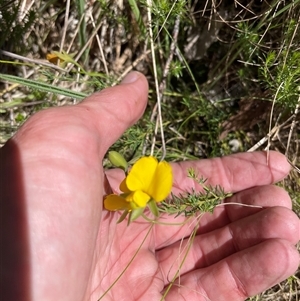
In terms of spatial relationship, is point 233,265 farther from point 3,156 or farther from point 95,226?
point 3,156

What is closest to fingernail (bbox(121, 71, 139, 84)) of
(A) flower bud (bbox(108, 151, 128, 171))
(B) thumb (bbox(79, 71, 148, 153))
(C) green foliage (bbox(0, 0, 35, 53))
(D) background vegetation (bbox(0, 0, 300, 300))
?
(B) thumb (bbox(79, 71, 148, 153))

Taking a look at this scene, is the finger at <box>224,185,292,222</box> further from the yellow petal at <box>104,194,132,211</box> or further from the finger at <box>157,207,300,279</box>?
the yellow petal at <box>104,194,132,211</box>

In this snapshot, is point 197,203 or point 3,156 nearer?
point 3,156

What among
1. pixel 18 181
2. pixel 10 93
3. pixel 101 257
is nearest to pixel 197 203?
pixel 101 257

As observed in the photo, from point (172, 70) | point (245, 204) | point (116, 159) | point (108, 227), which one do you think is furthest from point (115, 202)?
point (172, 70)

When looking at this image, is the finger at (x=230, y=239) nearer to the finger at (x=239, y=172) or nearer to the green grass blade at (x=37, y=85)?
the finger at (x=239, y=172)

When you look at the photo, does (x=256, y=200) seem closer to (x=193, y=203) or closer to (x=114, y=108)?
(x=193, y=203)

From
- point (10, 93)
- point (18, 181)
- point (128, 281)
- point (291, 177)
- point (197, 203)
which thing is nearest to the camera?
point (18, 181)

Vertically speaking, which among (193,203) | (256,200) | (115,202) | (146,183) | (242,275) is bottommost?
(242,275)
